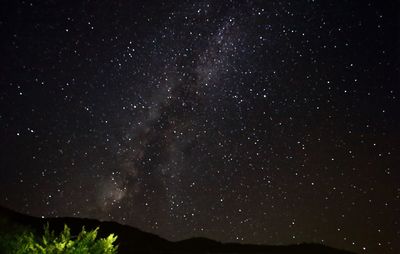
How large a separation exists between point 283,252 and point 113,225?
57.9 ft

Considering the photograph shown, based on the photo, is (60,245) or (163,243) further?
(163,243)

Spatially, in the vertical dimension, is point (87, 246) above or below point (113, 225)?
below

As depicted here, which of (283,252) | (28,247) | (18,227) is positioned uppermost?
(283,252)

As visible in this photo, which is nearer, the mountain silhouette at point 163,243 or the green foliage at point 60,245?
the green foliage at point 60,245

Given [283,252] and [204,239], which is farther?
[204,239]

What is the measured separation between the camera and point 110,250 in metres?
6.84

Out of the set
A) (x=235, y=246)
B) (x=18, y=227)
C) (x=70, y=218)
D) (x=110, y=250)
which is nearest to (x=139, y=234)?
(x=70, y=218)

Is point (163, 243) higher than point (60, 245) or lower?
higher

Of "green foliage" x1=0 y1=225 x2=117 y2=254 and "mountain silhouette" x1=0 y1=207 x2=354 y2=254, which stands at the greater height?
"mountain silhouette" x1=0 y1=207 x2=354 y2=254

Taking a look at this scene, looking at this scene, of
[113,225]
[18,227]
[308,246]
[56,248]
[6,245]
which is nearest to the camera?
[56,248]

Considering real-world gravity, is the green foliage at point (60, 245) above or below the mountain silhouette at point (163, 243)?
below

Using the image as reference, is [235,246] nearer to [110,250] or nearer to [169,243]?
[169,243]

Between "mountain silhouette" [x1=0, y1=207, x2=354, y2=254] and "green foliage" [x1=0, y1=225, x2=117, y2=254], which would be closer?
"green foliage" [x1=0, y1=225, x2=117, y2=254]

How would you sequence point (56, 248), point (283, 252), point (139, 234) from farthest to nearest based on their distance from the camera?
point (139, 234), point (283, 252), point (56, 248)
